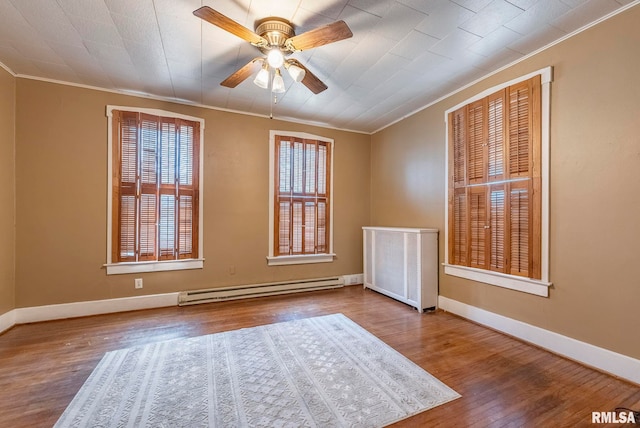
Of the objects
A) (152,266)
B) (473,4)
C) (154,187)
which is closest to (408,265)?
(473,4)

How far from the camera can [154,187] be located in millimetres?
3709

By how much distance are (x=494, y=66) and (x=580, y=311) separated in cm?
248

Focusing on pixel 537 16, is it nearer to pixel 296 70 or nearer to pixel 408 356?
pixel 296 70

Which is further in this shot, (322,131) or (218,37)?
(322,131)

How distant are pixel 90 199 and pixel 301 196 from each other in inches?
110

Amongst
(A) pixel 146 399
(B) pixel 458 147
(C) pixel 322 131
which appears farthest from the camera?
(C) pixel 322 131

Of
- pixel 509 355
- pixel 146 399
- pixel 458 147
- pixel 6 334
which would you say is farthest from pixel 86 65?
pixel 509 355

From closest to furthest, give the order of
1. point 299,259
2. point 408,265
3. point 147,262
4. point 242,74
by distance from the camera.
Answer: point 242,74 < point 147,262 < point 408,265 < point 299,259

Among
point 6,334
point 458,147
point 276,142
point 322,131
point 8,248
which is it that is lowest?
point 6,334

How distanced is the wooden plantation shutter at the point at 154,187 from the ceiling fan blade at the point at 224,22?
89.9 inches

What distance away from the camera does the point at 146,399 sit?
6.09ft

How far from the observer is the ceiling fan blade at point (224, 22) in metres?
1.70

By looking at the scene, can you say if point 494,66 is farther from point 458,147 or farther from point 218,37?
point 218,37

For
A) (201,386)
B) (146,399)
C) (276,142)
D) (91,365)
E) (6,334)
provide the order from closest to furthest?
(146,399), (201,386), (91,365), (6,334), (276,142)
